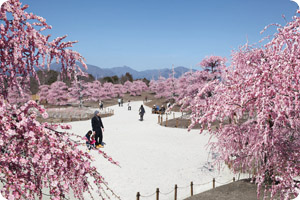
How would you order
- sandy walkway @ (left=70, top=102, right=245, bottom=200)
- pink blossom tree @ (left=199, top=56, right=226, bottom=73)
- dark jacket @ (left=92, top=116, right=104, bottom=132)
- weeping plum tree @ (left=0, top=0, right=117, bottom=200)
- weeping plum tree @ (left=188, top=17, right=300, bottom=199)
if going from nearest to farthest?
weeping plum tree @ (left=0, top=0, right=117, bottom=200)
weeping plum tree @ (left=188, top=17, right=300, bottom=199)
sandy walkway @ (left=70, top=102, right=245, bottom=200)
dark jacket @ (left=92, top=116, right=104, bottom=132)
pink blossom tree @ (left=199, top=56, right=226, bottom=73)

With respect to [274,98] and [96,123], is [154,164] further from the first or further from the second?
[274,98]

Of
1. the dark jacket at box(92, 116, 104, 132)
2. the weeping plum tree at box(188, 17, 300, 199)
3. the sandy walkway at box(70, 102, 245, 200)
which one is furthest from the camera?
the dark jacket at box(92, 116, 104, 132)

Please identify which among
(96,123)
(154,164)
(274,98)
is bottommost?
(154,164)

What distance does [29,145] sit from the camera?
2.13 meters

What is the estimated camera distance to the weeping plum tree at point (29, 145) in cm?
210

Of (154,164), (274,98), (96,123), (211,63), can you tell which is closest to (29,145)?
(274,98)

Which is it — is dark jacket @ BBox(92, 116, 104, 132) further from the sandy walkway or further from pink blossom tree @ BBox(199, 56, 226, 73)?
pink blossom tree @ BBox(199, 56, 226, 73)

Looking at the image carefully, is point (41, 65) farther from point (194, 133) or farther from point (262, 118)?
point (194, 133)

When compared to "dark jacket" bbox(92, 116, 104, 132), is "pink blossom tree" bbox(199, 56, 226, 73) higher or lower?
higher

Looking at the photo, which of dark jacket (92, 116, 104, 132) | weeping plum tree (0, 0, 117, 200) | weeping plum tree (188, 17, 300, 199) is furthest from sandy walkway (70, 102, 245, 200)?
weeping plum tree (0, 0, 117, 200)

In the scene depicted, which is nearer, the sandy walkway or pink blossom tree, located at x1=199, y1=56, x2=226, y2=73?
the sandy walkway

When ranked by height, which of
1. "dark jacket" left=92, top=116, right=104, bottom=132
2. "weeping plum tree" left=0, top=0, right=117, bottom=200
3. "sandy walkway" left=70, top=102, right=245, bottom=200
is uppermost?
"weeping plum tree" left=0, top=0, right=117, bottom=200

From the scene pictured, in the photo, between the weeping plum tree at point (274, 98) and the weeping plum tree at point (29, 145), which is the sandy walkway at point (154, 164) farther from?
the weeping plum tree at point (29, 145)

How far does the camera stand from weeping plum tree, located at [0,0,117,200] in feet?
6.89
